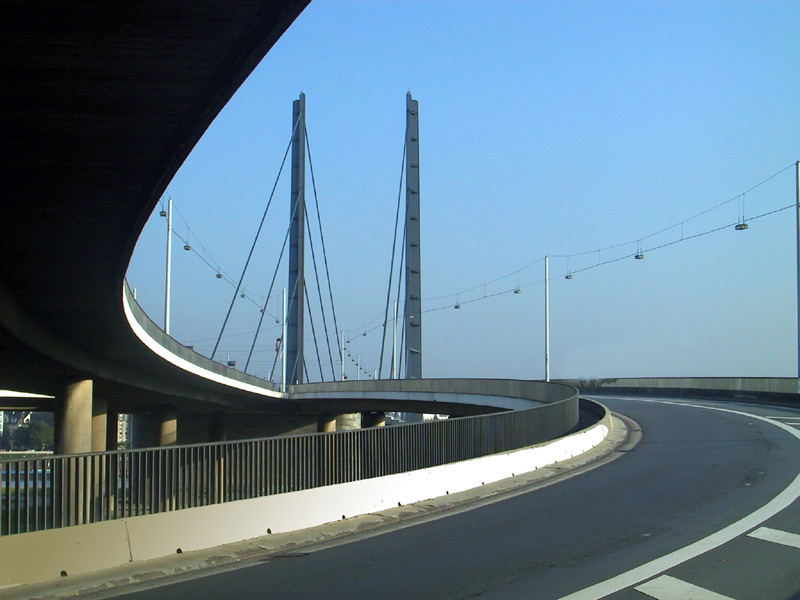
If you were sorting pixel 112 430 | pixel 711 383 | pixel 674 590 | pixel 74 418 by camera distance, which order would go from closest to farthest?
pixel 674 590 < pixel 74 418 < pixel 711 383 < pixel 112 430

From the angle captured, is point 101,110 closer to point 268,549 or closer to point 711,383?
point 268,549

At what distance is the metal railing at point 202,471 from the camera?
10641mm

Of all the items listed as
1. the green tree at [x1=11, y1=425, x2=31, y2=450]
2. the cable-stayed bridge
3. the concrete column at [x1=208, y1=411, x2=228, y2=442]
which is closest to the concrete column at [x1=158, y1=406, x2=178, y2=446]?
the concrete column at [x1=208, y1=411, x2=228, y2=442]

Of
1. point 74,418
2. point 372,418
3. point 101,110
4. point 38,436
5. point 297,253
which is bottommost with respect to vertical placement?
point 38,436

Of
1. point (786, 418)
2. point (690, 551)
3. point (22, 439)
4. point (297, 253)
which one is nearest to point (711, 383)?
point (786, 418)

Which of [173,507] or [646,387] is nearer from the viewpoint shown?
[173,507]

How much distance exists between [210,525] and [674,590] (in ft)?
20.9

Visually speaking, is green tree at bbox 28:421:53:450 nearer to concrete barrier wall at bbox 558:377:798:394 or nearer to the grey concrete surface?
concrete barrier wall at bbox 558:377:798:394

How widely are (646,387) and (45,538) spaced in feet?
200

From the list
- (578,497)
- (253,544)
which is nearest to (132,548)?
(253,544)

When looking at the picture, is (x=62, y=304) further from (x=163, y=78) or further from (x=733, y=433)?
(x=733, y=433)

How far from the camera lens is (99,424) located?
5781cm

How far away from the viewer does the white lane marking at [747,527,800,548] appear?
1209cm

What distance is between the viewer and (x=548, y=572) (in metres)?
10.7
